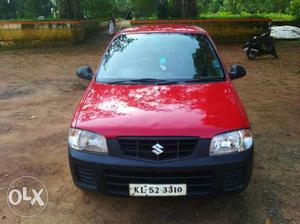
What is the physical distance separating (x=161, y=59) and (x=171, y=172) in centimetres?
190

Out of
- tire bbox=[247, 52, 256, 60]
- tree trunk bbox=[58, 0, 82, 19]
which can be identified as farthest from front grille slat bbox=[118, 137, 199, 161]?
tree trunk bbox=[58, 0, 82, 19]

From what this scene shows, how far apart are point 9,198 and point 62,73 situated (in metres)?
8.19

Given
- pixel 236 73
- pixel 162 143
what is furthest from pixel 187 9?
pixel 162 143

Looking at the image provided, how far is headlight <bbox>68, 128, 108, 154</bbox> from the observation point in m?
3.81

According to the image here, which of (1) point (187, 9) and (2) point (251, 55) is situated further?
(1) point (187, 9)

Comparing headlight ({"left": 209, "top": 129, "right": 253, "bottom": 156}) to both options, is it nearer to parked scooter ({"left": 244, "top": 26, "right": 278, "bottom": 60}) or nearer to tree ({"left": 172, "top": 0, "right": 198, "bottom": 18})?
parked scooter ({"left": 244, "top": 26, "right": 278, "bottom": 60})

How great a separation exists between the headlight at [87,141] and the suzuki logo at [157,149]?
0.44m

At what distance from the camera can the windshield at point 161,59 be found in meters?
4.94

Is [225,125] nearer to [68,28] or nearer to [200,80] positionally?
[200,80]

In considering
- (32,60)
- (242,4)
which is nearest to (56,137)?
(32,60)

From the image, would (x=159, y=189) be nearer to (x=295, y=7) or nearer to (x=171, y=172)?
(x=171, y=172)

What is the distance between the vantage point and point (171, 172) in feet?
12.1

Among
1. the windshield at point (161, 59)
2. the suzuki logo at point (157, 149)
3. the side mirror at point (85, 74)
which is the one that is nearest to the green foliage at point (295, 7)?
the windshield at point (161, 59)

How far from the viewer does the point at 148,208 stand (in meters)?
4.22
